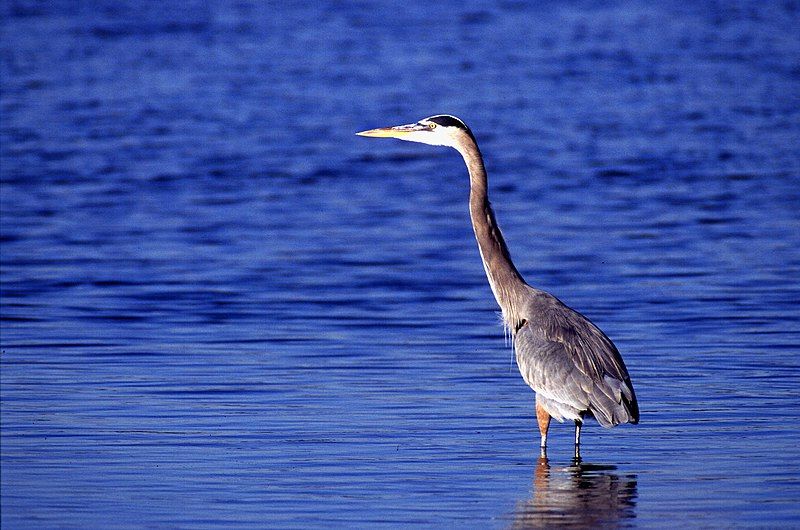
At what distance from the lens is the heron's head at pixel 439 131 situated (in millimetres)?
9672

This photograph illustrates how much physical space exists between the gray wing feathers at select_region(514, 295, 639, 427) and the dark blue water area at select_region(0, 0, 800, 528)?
30 cm

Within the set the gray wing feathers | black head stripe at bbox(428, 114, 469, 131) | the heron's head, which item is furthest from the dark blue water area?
black head stripe at bbox(428, 114, 469, 131)

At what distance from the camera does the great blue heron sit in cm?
844

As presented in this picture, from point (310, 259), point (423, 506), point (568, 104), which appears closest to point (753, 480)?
point (423, 506)

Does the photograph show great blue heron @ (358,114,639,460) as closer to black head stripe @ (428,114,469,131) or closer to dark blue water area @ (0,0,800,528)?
black head stripe @ (428,114,469,131)

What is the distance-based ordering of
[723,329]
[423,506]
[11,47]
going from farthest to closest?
[11,47] → [723,329] → [423,506]

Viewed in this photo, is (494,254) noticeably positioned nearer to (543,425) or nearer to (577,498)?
(543,425)

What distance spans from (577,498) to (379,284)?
6338mm

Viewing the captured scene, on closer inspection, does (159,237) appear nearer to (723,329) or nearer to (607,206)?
(607,206)

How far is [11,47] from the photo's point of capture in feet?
115

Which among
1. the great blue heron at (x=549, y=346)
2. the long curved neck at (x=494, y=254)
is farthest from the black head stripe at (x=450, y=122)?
the long curved neck at (x=494, y=254)

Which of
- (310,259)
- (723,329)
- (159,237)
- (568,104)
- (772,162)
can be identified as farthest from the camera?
(568,104)

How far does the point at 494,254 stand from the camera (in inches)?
372

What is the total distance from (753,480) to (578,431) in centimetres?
120
